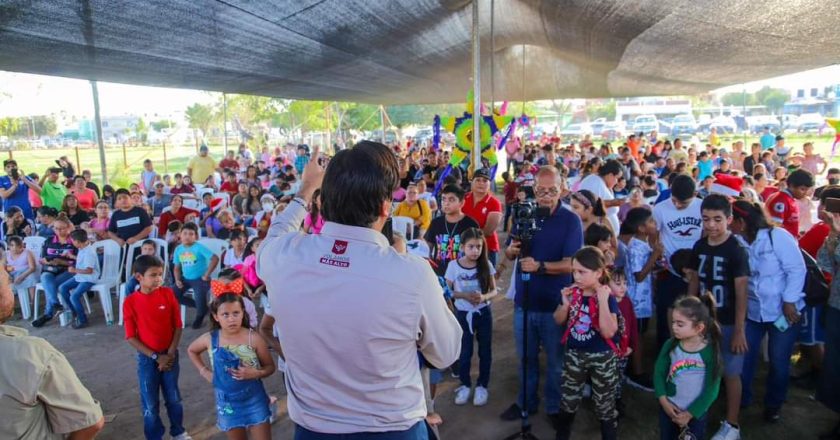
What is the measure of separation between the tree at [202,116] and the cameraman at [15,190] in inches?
1165

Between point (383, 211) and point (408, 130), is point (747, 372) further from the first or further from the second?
point (408, 130)

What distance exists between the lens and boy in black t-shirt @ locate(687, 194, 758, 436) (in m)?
2.85

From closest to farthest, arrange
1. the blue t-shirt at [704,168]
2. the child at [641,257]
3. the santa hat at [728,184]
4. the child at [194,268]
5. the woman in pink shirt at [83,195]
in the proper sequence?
the child at [641,257] → the santa hat at [728,184] → the child at [194,268] → the woman in pink shirt at [83,195] → the blue t-shirt at [704,168]

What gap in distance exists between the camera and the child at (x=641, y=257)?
3.80 meters

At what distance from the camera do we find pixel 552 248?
3070 mm

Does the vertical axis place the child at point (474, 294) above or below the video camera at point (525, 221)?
below

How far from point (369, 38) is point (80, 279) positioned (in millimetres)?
4283

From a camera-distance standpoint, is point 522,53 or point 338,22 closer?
point 338,22

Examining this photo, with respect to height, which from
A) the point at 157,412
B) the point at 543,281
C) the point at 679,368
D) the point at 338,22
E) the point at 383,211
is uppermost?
the point at 338,22

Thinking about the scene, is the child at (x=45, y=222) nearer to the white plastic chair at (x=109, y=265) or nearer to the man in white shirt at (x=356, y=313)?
the white plastic chair at (x=109, y=265)

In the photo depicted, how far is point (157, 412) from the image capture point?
3084 millimetres

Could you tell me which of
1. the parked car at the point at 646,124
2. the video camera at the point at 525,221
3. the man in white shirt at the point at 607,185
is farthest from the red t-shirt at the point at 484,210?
the parked car at the point at 646,124

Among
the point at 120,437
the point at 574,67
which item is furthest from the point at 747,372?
the point at 574,67

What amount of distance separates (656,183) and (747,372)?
13.2 ft
